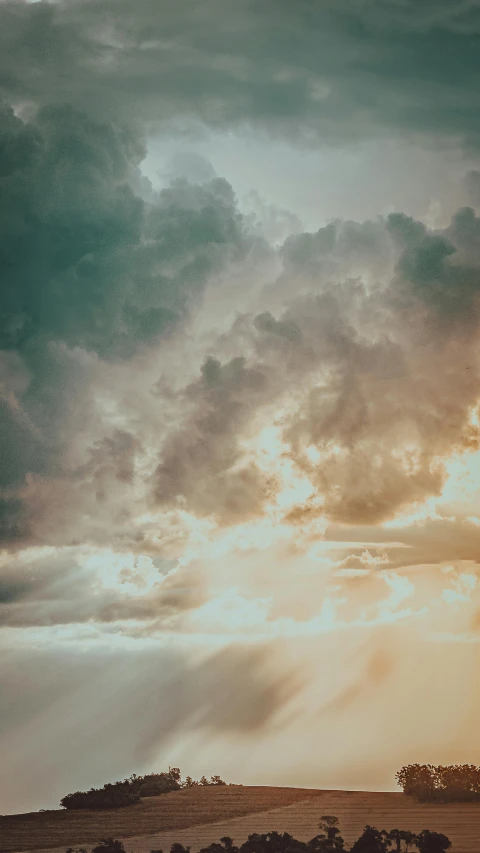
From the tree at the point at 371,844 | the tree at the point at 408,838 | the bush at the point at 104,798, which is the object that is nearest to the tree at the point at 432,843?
the tree at the point at 408,838

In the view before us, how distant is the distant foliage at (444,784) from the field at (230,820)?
2.18 ft

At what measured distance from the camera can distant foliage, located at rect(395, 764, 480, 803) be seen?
42656mm

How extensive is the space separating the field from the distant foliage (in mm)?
664

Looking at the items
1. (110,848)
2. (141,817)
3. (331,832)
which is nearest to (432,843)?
(331,832)

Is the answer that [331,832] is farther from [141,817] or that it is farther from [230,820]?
[141,817]

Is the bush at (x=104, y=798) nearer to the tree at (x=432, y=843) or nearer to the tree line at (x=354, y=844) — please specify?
the tree line at (x=354, y=844)

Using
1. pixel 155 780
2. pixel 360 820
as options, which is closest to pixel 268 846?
pixel 360 820

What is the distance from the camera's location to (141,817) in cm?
4372

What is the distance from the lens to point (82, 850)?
35719 millimetres

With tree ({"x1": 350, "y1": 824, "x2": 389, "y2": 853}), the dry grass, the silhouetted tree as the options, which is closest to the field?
the dry grass

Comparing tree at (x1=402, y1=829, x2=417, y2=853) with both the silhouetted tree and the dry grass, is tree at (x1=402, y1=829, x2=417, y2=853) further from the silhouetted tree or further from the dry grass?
the dry grass

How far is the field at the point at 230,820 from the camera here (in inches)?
1535

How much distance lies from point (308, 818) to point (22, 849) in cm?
1265

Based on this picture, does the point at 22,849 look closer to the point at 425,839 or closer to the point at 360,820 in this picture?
the point at 360,820
